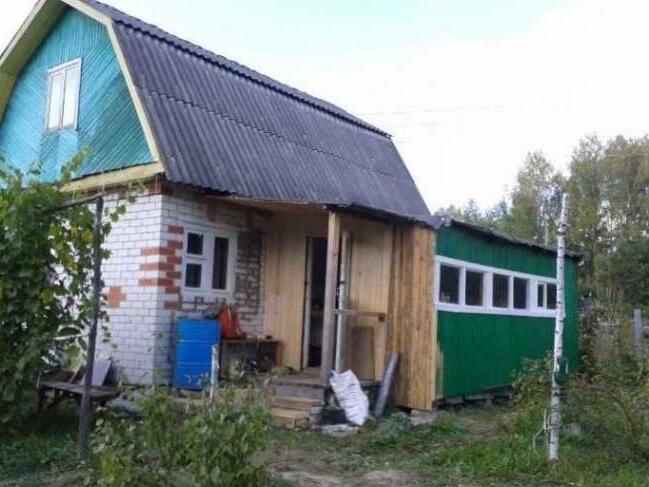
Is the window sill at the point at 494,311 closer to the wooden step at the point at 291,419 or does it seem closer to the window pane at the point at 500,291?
the window pane at the point at 500,291

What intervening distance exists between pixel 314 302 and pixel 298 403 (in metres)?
2.71

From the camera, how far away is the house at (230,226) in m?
10.2

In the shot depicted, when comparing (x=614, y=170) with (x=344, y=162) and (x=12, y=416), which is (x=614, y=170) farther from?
(x=12, y=416)

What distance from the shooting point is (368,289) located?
35.9 feet

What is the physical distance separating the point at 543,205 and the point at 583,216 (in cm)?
376

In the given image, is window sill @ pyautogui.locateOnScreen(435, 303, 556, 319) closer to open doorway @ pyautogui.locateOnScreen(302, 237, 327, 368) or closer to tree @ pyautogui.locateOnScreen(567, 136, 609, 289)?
open doorway @ pyautogui.locateOnScreen(302, 237, 327, 368)

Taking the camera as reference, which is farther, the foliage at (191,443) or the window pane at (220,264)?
the window pane at (220,264)

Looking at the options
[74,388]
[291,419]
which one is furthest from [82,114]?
[291,419]

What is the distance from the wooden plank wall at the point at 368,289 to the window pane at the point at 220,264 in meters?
1.92

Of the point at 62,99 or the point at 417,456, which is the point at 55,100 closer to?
the point at 62,99

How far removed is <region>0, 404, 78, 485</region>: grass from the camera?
253 inches

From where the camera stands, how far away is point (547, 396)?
24.5 feet

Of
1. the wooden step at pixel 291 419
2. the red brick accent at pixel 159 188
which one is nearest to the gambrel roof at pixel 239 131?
the red brick accent at pixel 159 188

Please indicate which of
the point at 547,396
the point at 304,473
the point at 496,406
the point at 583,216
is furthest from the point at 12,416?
the point at 583,216
